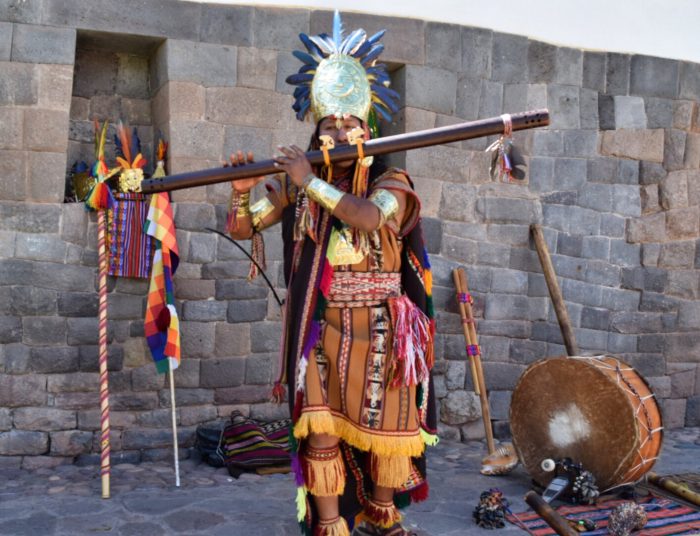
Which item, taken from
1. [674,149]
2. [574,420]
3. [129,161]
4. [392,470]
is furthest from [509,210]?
[392,470]

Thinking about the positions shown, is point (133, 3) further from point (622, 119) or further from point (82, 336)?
point (622, 119)

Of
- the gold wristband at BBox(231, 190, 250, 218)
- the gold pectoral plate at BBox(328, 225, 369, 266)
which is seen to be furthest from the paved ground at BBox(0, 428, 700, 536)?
the gold wristband at BBox(231, 190, 250, 218)

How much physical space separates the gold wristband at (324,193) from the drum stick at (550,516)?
1.91 m

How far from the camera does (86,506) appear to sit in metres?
4.21

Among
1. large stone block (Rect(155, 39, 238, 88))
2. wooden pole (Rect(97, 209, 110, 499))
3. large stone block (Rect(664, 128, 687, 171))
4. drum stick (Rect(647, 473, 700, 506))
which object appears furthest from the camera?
large stone block (Rect(664, 128, 687, 171))

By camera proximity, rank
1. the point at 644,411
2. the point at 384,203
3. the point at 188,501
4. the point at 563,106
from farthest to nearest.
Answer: the point at 563,106, the point at 644,411, the point at 188,501, the point at 384,203

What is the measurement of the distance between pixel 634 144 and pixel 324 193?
4.45 meters

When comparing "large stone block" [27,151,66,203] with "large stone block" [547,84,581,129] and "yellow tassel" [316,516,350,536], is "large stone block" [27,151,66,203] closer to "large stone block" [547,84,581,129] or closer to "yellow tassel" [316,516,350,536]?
"yellow tassel" [316,516,350,536]

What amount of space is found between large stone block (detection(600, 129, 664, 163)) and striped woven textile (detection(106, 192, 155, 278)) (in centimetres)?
385

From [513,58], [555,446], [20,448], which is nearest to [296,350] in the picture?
[555,446]

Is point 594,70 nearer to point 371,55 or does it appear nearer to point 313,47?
point 371,55

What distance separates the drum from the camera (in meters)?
4.41

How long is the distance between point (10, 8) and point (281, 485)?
11.1 ft

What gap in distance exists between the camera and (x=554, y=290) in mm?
6043
